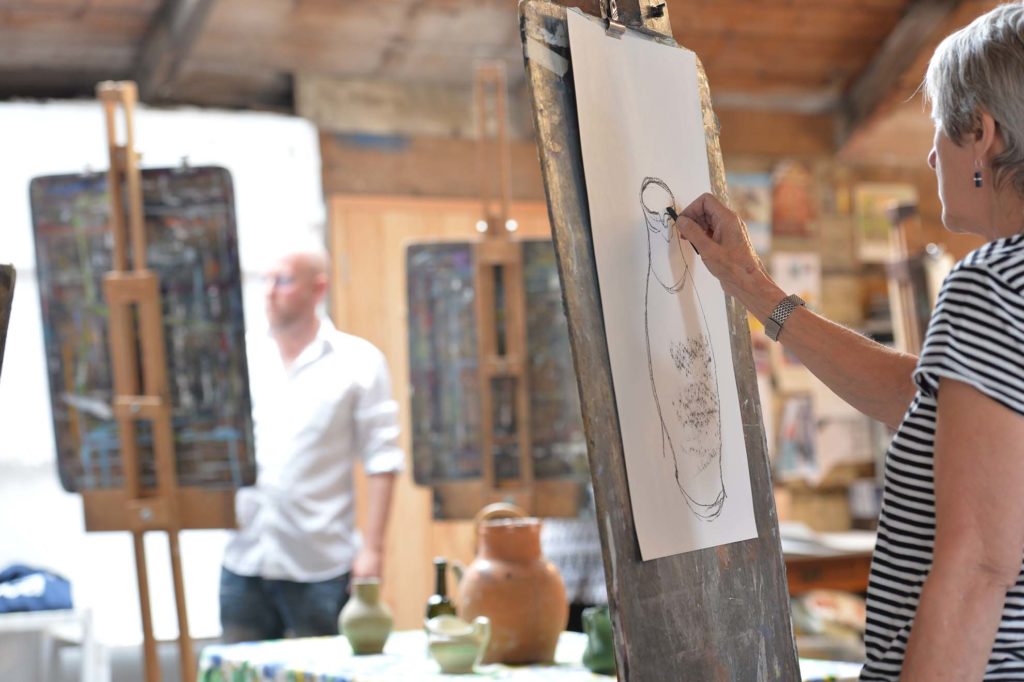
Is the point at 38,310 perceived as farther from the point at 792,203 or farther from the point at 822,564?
the point at 792,203

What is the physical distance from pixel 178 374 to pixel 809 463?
3.42m

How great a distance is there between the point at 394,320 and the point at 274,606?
1.47 m

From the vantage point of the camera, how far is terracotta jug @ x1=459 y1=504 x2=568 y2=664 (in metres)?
2.33

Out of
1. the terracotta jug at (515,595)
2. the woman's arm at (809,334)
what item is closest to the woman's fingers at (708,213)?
the woman's arm at (809,334)

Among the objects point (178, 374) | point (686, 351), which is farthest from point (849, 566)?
point (686, 351)

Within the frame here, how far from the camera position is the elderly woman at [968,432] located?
102 centimetres

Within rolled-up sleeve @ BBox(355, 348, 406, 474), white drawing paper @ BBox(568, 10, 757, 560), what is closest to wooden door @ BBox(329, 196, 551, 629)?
rolled-up sleeve @ BBox(355, 348, 406, 474)

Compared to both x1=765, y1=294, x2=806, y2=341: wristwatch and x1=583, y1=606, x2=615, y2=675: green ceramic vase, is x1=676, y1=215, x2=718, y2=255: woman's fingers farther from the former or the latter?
x1=583, y1=606, x2=615, y2=675: green ceramic vase

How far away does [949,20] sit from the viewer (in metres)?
4.91

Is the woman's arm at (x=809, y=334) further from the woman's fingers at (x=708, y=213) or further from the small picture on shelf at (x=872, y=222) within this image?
the small picture on shelf at (x=872, y=222)

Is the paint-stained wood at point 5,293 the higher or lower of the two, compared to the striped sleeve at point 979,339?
higher

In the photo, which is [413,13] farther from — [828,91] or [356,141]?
[828,91]

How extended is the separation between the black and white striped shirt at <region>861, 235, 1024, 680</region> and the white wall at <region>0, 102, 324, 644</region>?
3.42 meters

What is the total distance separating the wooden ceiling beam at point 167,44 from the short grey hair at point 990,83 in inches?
127
